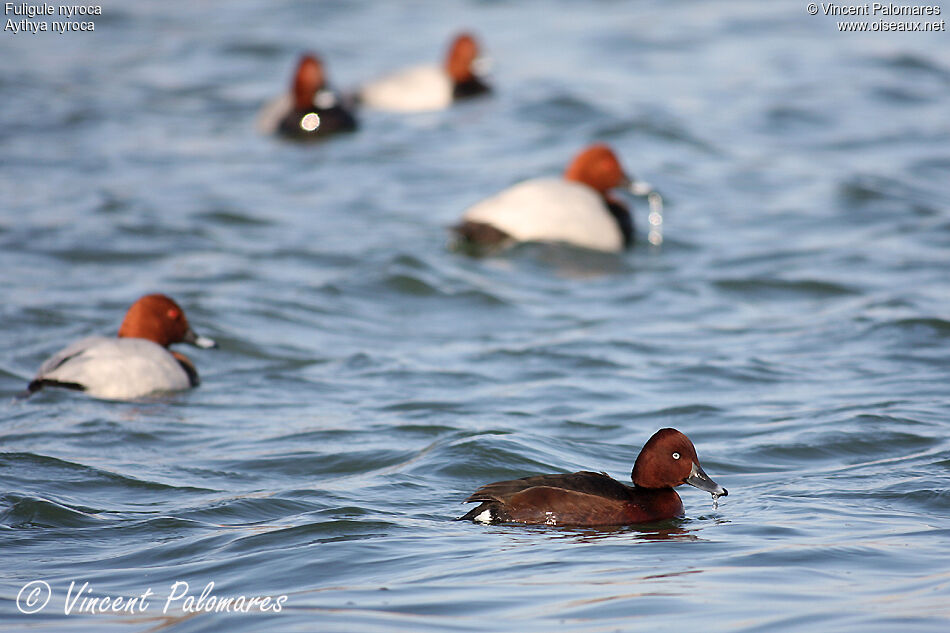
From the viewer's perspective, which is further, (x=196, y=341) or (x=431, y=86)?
(x=431, y=86)

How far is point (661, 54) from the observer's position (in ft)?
67.9

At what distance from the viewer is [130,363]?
8.36m

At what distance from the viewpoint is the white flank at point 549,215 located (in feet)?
40.0

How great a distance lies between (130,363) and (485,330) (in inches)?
117

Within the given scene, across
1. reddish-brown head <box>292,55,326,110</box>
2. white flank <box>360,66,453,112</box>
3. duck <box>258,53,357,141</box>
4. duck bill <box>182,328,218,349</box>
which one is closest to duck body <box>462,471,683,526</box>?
duck bill <box>182,328,218,349</box>

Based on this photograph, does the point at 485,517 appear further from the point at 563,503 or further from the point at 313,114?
the point at 313,114

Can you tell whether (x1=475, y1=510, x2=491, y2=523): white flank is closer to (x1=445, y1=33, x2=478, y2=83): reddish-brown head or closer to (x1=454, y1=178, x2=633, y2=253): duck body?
(x1=454, y1=178, x2=633, y2=253): duck body

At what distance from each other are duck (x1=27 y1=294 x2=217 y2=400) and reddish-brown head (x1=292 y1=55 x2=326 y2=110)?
8.05 meters

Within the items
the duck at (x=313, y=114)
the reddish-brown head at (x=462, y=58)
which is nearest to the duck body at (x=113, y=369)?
the duck at (x=313, y=114)

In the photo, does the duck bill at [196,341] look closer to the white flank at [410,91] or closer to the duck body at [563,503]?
the duck body at [563,503]

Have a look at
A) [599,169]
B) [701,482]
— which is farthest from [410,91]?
[701,482]

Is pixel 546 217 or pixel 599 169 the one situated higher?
pixel 599 169

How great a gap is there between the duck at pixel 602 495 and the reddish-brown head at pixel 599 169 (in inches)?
285

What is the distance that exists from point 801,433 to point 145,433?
371 centimetres
